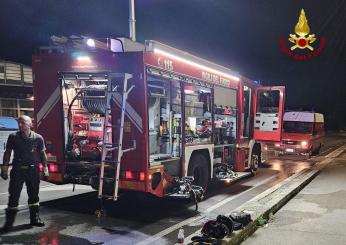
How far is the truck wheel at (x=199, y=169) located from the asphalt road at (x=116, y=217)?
44cm

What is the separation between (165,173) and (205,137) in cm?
211

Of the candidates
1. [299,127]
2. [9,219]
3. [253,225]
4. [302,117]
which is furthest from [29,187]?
[302,117]

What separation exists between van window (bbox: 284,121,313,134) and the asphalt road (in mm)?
9171

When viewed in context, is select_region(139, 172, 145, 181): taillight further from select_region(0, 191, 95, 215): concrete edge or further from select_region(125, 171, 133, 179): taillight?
select_region(0, 191, 95, 215): concrete edge

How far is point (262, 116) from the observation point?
12.9m

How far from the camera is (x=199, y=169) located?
348 inches

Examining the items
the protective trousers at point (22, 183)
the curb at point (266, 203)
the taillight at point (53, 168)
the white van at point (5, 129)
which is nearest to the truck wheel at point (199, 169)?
the curb at point (266, 203)

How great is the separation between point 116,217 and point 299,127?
1387cm

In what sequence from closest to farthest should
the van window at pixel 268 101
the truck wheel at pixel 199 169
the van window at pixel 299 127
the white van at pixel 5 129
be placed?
the truck wheel at pixel 199 169 < the van window at pixel 268 101 < the white van at pixel 5 129 < the van window at pixel 299 127

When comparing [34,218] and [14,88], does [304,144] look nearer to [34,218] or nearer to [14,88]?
[34,218]

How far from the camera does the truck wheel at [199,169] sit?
8.46m

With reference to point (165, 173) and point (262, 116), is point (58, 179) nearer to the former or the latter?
point (165, 173)

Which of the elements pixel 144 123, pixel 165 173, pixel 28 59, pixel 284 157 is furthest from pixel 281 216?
pixel 28 59

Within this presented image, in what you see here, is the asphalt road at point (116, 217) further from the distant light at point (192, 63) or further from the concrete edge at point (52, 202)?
the distant light at point (192, 63)
